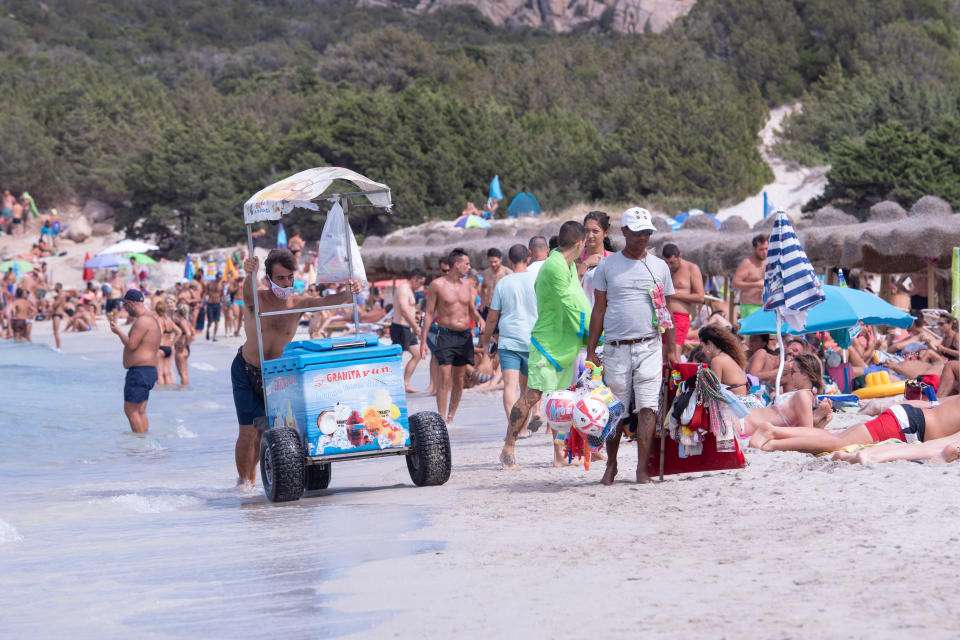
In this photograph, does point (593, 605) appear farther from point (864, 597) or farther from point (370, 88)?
point (370, 88)

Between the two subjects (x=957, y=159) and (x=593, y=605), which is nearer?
(x=593, y=605)

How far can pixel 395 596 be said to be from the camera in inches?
160

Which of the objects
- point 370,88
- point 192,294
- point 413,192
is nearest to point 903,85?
point 413,192

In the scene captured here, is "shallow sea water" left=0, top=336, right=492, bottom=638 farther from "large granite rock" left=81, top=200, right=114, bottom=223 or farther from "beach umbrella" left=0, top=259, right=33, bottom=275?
"large granite rock" left=81, top=200, right=114, bottom=223

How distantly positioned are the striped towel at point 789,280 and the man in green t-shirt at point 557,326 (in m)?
2.68

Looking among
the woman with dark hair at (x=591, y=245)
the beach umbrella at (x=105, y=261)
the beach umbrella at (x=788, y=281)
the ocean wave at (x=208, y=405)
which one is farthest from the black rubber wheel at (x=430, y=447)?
the beach umbrella at (x=105, y=261)

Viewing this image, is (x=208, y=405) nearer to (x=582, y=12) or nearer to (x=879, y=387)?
(x=879, y=387)

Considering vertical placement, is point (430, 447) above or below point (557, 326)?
below

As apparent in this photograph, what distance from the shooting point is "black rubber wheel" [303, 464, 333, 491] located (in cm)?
718

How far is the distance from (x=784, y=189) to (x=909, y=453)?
29.9 metres

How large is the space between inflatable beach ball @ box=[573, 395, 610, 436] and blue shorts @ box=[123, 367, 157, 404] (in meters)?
5.52

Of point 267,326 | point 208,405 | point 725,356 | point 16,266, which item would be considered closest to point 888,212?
point 725,356

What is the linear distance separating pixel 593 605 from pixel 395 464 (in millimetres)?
4937

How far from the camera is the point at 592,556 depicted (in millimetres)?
4492
